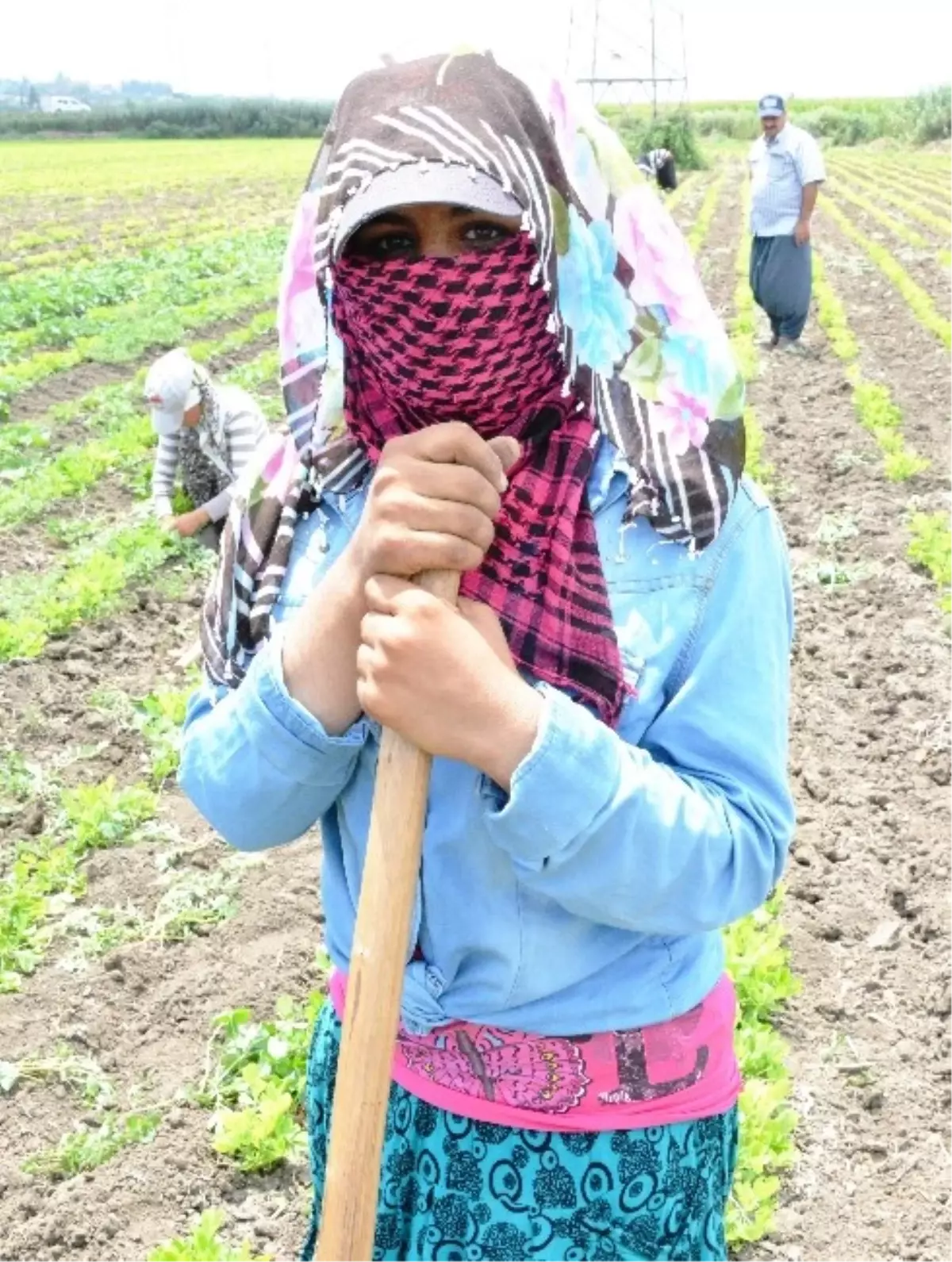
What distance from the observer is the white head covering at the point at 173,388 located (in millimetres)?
5539

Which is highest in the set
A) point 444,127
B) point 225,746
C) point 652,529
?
point 444,127

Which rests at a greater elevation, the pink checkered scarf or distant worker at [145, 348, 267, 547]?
the pink checkered scarf

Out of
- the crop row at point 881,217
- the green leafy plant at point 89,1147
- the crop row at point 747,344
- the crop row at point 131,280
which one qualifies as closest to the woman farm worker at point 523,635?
the green leafy plant at point 89,1147

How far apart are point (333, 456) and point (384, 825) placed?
41 cm

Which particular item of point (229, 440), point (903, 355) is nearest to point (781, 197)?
point (903, 355)

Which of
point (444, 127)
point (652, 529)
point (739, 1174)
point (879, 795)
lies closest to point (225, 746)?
point (652, 529)

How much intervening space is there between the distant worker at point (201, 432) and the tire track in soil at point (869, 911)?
2.52 meters

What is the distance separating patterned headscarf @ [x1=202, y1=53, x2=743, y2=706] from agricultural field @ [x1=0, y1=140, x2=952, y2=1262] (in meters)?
1.99

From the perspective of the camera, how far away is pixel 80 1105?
3205mm

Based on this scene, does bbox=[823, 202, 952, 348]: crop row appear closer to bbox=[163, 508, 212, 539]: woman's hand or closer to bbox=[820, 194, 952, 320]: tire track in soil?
bbox=[820, 194, 952, 320]: tire track in soil

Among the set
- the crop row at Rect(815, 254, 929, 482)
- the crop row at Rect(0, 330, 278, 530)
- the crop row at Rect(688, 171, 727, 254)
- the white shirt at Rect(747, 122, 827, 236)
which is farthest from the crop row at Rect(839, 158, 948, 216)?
the crop row at Rect(0, 330, 278, 530)

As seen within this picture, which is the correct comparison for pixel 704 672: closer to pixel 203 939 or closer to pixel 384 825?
pixel 384 825

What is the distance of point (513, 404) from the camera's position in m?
1.32

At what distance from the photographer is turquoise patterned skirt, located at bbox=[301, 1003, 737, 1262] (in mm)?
1438
